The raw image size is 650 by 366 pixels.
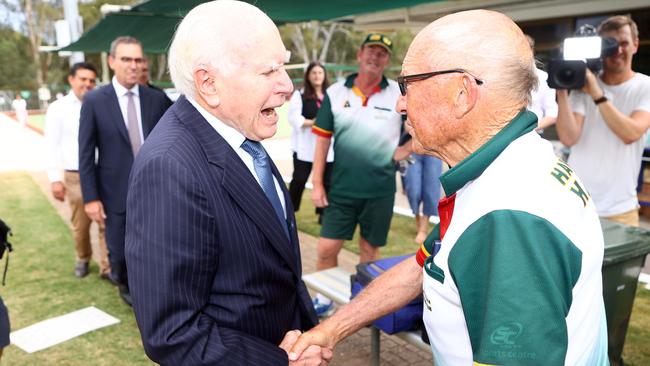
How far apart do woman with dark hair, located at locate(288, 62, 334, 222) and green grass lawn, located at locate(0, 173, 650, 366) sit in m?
0.68

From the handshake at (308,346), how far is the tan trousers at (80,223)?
3981 mm

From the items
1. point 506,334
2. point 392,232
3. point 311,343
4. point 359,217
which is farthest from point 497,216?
point 392,232

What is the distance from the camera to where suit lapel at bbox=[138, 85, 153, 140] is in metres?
4.30

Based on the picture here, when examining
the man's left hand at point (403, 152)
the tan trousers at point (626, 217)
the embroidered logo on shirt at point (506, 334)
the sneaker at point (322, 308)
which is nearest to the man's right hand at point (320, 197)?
the man's left hand at point (403, 152)

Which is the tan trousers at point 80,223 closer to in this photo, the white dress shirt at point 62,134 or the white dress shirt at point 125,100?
the white dress shirt at point 62,134

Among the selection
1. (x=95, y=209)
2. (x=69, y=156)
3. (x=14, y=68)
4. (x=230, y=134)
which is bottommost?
(x=14, y=68)

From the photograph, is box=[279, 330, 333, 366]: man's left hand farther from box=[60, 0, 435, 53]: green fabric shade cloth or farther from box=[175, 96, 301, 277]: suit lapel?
A: box=[60, 0, 435, 53]: green fabric shade cloth

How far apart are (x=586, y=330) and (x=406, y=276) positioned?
0.78m

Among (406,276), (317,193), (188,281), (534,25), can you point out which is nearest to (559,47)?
(317,193)

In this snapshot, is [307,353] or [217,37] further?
[307,353]

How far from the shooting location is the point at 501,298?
1098 millimetres

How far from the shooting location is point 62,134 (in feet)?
17.0

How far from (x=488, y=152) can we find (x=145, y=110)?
3.62 m

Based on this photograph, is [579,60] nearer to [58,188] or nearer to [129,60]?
[129,60]
